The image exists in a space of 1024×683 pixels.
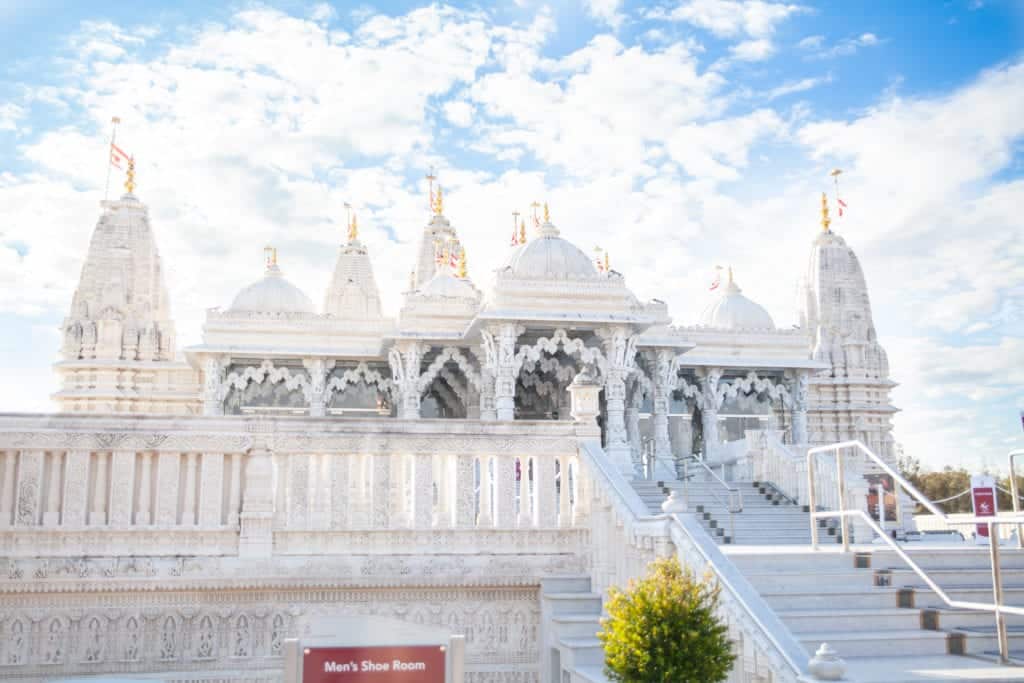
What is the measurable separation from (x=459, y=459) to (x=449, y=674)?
5.57 m

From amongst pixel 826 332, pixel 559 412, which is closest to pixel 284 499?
pixel 559 412

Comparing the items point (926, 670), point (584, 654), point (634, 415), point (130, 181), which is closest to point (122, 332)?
point (130, 181)

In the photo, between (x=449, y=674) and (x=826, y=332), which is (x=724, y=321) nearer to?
(x=826, y=332)

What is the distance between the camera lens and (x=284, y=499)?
10445 mm

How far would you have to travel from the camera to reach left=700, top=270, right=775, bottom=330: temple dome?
33.9 m

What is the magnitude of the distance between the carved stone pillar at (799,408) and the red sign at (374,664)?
1001 inches

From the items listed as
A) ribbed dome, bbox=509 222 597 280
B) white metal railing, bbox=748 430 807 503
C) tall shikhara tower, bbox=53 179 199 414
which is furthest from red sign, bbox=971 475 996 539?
tall shikhara tower, bbox=53 179 199 414

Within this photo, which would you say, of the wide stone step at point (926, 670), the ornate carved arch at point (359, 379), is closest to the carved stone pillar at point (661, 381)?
the ornate carved arch at point (359, 379)

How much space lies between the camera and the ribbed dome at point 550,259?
2366cm

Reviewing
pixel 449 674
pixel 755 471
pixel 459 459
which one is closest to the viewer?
pixel 449 674

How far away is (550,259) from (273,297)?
13194mm

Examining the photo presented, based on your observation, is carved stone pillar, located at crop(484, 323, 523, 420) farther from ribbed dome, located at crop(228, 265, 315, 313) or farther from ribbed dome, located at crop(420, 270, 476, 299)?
ribbed dome, located at crop(228, 265, 315, 313)

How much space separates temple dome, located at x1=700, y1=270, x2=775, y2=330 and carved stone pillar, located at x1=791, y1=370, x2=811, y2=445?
124 inches

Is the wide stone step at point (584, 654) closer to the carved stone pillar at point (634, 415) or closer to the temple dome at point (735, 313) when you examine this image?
the carved stone pillar at point (634, 415)
